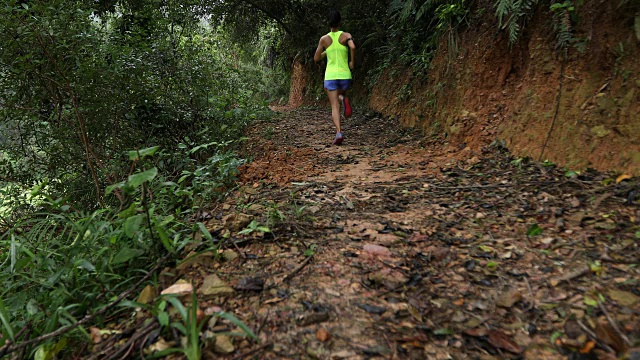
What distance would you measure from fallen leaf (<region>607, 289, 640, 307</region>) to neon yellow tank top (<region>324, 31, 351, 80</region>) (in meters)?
4.42

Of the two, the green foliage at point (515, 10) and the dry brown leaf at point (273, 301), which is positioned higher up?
the green foliage at point (515, 10)

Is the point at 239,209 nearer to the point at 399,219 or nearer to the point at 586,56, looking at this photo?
the point at 399,219

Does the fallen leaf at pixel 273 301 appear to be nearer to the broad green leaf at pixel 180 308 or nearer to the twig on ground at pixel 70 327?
the broad green leaf at pixel 180 308

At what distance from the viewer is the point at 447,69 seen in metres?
4.80

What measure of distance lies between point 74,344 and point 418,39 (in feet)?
20.0

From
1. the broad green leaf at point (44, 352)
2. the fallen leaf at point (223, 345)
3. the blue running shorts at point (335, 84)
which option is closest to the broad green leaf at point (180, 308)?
the fallen leaf at point (223, 345)

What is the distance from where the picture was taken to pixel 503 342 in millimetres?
1299

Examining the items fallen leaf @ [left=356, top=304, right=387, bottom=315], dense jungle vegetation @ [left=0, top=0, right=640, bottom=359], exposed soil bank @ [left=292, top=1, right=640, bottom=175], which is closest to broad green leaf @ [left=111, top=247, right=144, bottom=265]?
dense jungle vegetation @ [left=0, top=0, right=640, bottom=359]

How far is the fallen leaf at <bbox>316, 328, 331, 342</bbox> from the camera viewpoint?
4.39ft

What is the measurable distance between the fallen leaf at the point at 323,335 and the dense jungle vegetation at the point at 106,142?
0.85 meters

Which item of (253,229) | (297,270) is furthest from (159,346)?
(253,229)

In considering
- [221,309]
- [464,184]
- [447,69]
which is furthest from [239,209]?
[447,69]

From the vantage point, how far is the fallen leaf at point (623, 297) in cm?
136

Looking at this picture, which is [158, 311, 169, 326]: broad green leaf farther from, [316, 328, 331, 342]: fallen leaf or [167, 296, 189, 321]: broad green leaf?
[316, 328, 331, 342]: fallen leaf
